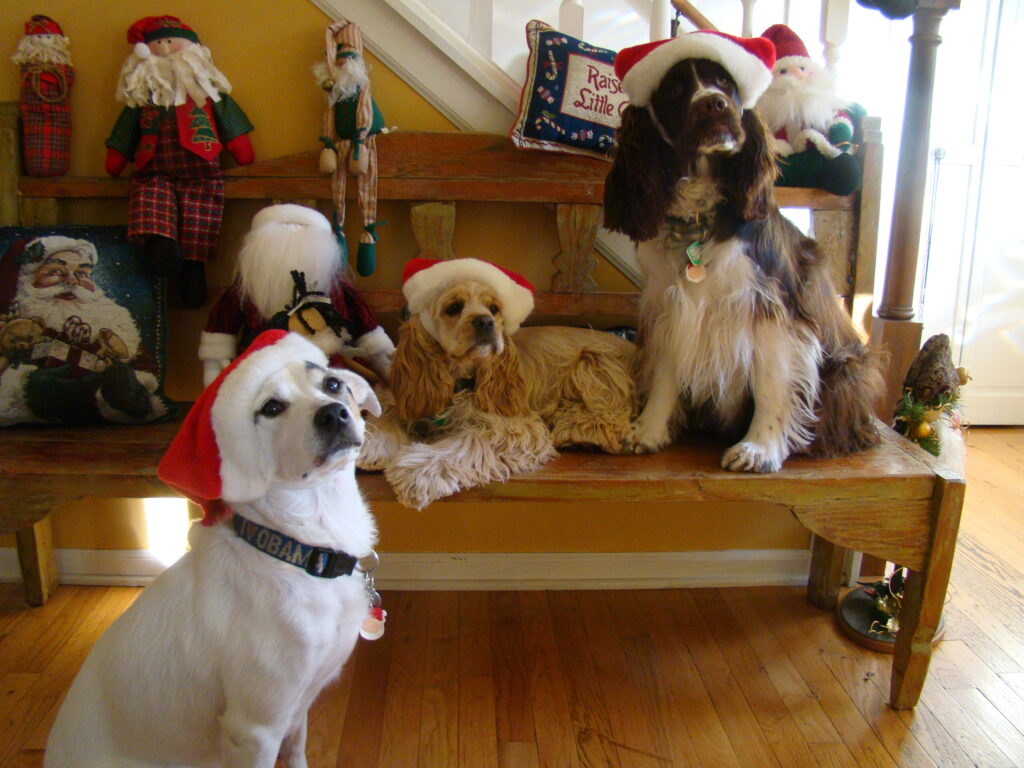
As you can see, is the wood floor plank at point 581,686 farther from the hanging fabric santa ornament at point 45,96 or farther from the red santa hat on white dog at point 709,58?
the hanging fabric santa ornament at point 45,96

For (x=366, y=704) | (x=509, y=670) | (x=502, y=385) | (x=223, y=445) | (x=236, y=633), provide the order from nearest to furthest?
(x=223, y=445) < (x=236, y=633) < (x=502, y=385) < (x=366, y=704) < (x=509, y=670)

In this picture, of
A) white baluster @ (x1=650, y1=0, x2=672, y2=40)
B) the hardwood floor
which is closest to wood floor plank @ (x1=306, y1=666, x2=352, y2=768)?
the hardwood floor

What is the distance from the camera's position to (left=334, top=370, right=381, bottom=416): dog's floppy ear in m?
1.22

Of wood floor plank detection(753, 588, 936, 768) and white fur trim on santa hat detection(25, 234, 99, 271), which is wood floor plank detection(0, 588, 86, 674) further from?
wood floor plank detection(753, 588, 936, 768)

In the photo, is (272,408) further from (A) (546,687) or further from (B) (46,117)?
(B) (46,117)

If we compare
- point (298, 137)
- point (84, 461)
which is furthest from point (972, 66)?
point (84, 461)

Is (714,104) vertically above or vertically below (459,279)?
above

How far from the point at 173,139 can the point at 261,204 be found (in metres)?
0.24

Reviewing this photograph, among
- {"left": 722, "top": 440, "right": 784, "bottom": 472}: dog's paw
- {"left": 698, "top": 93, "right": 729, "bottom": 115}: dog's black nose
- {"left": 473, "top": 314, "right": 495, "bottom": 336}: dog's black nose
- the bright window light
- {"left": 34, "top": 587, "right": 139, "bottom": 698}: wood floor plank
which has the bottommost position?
{"left": 34, "top": 587, "right": 139, "bottom": 698}: wood floor plank

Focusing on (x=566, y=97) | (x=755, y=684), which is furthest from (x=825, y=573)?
(x=566, y=97)

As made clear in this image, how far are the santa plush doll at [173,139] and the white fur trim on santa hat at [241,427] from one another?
2.87 ft

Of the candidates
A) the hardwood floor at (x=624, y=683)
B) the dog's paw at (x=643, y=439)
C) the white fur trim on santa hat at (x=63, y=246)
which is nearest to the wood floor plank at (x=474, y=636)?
the hardwood floor at (x=624, y=683)

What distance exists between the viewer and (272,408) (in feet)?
3.55

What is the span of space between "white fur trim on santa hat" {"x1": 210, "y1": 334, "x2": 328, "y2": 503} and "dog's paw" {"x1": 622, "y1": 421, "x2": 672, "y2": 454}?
2.67 feet
